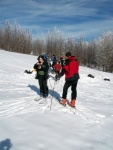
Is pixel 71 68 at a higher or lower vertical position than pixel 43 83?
higher

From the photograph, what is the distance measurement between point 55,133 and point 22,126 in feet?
2.94

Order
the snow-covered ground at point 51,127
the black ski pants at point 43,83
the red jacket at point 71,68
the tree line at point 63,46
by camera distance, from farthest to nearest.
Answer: the tree line at point 63,46 → the black ski pants at point 43,83 → the red jacket at point 71,68 → the snow-covered ground at point 51,127

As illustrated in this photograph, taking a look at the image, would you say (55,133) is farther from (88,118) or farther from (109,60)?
(109,60)

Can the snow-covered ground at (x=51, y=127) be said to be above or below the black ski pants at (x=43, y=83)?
below

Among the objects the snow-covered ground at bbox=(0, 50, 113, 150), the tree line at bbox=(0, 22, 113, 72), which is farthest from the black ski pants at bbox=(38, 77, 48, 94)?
the tree line at bbox=(0, 22, 113, 72)

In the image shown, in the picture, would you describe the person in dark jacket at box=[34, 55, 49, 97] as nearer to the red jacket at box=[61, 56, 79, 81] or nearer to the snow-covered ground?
the snow-covered ground

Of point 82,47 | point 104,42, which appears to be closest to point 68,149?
point 104,42

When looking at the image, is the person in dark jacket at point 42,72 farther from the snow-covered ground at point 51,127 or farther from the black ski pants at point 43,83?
the snow-covered ground at point 51,127

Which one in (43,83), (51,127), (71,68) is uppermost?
(71,68)

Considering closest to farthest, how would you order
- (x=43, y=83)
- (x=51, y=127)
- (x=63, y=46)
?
(x=51, y=127), (x=43, y=83), (x=63, y=46)

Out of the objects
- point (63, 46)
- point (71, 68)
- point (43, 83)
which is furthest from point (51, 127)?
point (63, 46)

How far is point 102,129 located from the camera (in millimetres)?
6582

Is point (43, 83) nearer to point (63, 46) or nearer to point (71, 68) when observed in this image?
point (71, 68)

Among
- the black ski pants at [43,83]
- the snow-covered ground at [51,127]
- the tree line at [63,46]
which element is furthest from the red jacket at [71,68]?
the tree line at [63,46]
